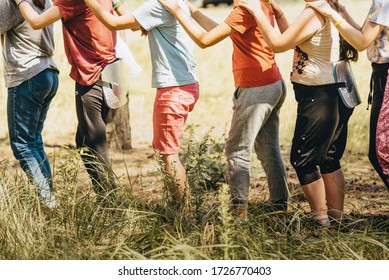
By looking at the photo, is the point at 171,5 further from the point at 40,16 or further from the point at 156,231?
the point at 156,231

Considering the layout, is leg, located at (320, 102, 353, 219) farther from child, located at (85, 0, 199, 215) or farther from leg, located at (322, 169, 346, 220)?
child, located at (85, 0, 199, 215)

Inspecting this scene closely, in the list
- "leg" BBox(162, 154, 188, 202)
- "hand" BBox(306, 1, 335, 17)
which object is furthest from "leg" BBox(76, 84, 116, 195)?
"hand" BBox(306, 1, 335, 17)

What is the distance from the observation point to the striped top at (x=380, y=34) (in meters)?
3.92

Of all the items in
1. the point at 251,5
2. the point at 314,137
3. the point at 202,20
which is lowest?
the point at 314,137

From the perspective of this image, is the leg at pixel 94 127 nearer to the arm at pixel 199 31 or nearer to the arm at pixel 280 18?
the arm at pixel 199 31

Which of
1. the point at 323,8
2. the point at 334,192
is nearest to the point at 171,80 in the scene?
the point at 323,8

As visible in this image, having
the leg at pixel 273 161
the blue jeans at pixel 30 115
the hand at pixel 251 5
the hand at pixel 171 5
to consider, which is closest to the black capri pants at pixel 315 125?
the leg at pixel 273 161

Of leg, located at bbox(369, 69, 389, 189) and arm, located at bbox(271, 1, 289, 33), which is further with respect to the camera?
arm, located at bbox(271, 1, 289, 33)

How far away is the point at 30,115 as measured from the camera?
492 centimetres

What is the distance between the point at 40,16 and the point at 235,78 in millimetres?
1285

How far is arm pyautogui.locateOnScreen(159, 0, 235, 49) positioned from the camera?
4.20 metres
